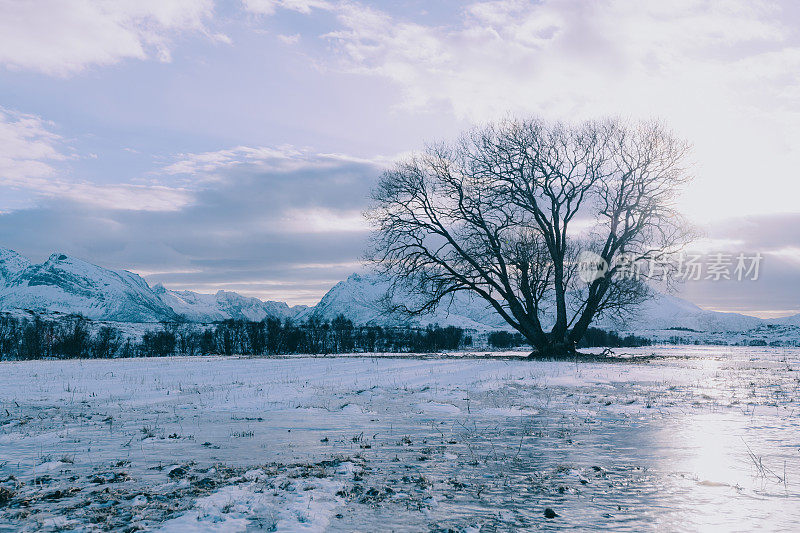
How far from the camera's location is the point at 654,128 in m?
30.2

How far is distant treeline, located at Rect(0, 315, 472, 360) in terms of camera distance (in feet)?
351

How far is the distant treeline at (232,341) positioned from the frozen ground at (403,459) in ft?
299

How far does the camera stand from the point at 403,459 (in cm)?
747

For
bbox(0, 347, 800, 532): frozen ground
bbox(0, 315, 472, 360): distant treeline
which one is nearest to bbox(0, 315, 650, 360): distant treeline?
bbox(0, 315, 472, 360): distant treeline

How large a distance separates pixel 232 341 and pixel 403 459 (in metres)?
125

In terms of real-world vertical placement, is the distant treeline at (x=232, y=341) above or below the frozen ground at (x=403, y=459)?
below

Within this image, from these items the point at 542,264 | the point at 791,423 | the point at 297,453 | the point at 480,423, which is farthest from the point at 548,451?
the point at 542,264

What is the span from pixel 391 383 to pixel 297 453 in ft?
30.6

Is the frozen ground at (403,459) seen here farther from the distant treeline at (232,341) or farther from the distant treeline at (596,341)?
the distant treeline at (232,341)

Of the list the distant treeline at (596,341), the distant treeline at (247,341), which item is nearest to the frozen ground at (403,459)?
the distant treeline at (596,341)

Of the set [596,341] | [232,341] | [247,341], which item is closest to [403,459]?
[596,341]

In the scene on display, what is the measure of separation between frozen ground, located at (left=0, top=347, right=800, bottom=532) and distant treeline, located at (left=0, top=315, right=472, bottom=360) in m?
91.1

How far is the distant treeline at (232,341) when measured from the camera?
4208 inches

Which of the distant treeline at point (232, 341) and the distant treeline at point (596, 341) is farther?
the distant treeline at point (232, 341)
